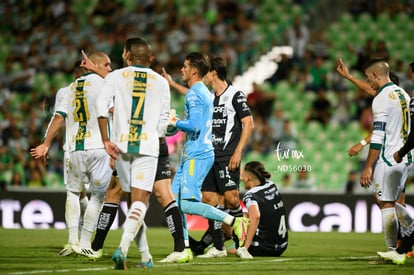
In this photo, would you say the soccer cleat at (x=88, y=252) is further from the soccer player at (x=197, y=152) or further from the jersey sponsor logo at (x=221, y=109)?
the jersey sponsor logo at (x=221, y=109)

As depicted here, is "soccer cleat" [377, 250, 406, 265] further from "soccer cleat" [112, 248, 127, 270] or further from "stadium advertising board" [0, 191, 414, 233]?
"stadium advertising board" [0, 191, 414, 233]

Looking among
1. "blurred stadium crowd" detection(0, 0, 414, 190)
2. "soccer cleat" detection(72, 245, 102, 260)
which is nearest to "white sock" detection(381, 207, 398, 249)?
"soccer cleat" detection(72, 245, 102, 260)

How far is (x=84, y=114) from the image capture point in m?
9.88

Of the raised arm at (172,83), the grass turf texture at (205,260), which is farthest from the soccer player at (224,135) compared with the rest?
the grass turf texture at (205,260)

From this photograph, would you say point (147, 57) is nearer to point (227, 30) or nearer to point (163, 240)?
point (163, 240)

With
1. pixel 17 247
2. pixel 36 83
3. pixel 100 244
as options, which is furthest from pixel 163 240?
pixel 36 83

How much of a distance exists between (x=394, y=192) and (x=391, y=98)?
106 centimetres

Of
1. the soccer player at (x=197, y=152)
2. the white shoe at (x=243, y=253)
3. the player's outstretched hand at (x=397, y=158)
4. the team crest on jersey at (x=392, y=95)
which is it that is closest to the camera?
the player's outstretched hand at (x=397, y=158)

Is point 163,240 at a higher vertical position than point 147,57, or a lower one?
lower

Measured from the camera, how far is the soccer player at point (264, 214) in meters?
10.6

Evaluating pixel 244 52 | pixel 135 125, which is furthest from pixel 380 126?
pixel 244 52

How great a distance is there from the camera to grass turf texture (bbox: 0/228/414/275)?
832 cm

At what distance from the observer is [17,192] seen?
52.5 ft

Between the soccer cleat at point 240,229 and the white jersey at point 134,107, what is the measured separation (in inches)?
76.4
